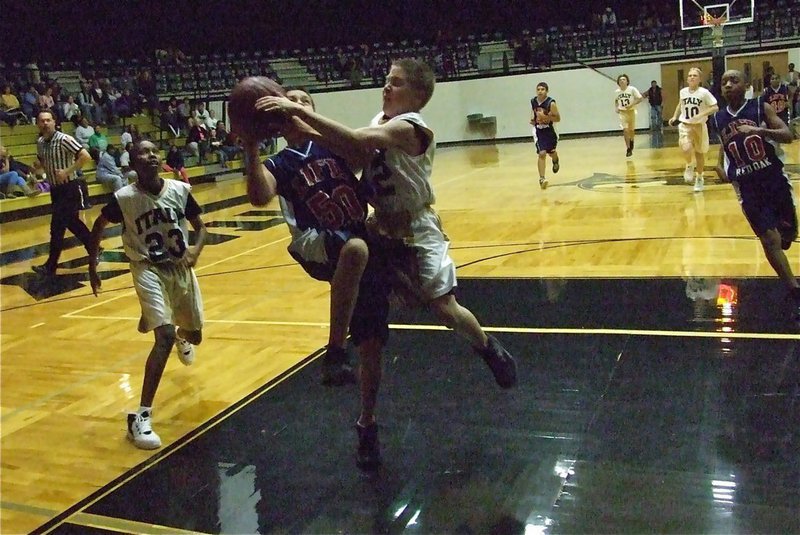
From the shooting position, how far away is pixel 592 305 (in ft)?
18.2

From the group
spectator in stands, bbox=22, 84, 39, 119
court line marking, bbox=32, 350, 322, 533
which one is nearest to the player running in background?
spectator in stands, bbox=22, 84, 39, 119

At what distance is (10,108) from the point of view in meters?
16.1

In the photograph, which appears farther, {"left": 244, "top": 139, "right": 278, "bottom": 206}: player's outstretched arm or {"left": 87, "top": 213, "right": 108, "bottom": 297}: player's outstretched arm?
{"left": 87, "top": 213, "right": 108, "bottom": 297}: player's outstretched arm

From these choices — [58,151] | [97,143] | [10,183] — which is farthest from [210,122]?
[58,151]

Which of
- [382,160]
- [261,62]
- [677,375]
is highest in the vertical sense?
[261,62]

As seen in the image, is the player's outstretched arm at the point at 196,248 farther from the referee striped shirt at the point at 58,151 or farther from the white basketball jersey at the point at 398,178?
the referee striped shirt at the point at 58,151

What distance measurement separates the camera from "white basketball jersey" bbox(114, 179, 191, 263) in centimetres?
407

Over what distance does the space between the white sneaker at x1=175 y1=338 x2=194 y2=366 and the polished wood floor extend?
86 millimetres

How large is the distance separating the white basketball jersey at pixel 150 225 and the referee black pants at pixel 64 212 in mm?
4251

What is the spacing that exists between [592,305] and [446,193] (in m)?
7.41

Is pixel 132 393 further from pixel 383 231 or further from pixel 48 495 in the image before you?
pixel 383 231

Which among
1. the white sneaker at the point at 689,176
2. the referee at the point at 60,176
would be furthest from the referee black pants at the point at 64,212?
the white sneaker at the point at 689,176

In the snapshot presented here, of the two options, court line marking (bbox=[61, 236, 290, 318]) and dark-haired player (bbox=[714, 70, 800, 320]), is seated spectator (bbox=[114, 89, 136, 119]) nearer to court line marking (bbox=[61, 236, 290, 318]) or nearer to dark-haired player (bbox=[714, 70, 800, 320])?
court line marking (bbox=[61, 236, 290, 318])

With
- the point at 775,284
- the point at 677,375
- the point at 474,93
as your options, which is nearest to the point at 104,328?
the point at 677,375
